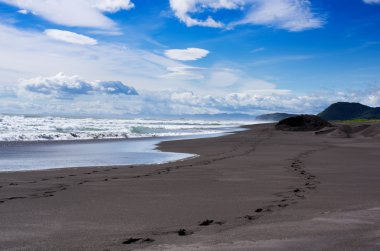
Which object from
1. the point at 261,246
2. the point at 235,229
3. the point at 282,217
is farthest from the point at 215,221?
the point at 261,246

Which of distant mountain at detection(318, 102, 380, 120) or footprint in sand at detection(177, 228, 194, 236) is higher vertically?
distant mountain at detection(318, 102, 380, 120)

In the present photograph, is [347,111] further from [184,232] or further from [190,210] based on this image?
[184,232]

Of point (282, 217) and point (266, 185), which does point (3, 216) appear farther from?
point (266, 185)

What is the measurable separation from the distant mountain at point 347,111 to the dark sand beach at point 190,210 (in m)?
135

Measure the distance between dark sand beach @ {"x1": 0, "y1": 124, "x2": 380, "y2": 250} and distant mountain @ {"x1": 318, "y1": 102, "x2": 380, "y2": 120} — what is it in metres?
135

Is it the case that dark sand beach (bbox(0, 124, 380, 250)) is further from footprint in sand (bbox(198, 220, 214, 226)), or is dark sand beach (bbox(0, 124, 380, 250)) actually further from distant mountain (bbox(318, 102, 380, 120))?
distant mountain (bbox(318, 102, 380, 120))

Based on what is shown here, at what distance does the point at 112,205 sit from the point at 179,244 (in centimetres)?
290

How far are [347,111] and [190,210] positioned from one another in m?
148

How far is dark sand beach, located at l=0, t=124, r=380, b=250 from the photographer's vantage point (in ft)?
17.1

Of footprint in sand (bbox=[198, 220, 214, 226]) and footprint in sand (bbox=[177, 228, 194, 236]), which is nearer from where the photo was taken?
footprint in sand (bbox=[177, 228, 194, 236])

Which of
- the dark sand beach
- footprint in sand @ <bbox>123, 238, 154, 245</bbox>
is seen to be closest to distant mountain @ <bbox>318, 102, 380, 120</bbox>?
the dark sand beach

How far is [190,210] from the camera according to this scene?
7.26 m

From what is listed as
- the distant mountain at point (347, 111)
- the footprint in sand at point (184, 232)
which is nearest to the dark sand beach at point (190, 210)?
the footprint in sand at point (184, 232)

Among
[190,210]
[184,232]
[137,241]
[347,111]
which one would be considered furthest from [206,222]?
[347,111]
